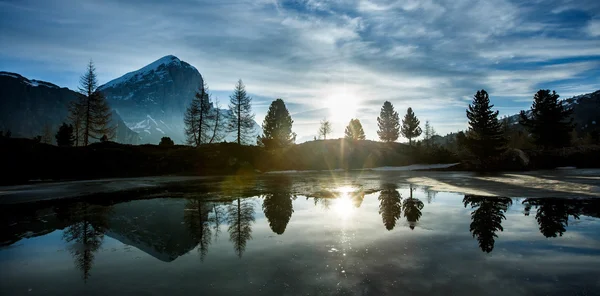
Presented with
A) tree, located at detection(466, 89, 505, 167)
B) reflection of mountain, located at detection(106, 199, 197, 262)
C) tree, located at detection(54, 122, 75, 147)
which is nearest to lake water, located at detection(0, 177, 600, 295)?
reflection of mountain, located at detection(106, 199, 197, 262)

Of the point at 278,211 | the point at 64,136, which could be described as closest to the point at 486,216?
the point at 278,211

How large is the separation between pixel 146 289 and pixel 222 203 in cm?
865

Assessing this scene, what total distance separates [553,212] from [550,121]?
47.2 metres

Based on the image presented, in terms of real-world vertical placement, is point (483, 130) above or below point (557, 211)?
above

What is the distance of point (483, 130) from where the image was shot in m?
43.6

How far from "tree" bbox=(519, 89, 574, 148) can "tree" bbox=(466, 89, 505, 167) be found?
23.7 ft

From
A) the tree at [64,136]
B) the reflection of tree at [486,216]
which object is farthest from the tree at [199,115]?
the reflection of tree at [486,216]

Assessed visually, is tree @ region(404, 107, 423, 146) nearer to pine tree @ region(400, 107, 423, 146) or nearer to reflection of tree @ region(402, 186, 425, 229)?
pine tree @ region(400, 107, 423, 146)

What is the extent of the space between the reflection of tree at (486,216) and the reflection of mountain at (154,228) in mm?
7564

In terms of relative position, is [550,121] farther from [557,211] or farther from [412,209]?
[412,209]

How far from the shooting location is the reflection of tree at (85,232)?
6.17 meters

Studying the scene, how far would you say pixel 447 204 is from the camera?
40.1 feet

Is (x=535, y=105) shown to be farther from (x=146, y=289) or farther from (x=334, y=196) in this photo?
(x=146, y=289)

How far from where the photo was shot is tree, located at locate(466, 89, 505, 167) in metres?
43.2
